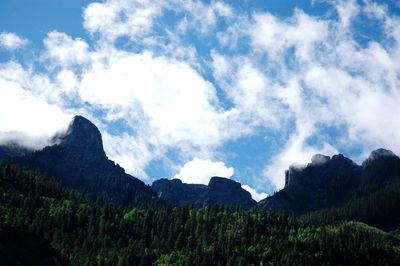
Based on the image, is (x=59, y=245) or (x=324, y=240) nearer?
(x=59, y=245)

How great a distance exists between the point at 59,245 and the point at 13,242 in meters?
76.1

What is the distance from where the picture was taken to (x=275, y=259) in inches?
7205

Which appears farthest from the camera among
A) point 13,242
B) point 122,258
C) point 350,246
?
point 350,246

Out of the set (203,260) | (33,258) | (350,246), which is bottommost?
(33,258)

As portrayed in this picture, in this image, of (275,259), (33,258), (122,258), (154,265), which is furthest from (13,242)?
(275,259)

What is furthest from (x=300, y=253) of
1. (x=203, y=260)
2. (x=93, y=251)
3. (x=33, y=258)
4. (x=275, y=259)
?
(x=33, y=258)

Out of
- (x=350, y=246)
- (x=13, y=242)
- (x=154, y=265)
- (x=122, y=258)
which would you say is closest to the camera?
(x=13, y=242)

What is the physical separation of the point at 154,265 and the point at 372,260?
9884 cm

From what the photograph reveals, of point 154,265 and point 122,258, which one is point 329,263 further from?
point 122,258

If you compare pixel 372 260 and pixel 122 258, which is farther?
pixel 372 260

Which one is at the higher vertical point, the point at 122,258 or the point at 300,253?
the point at 300,253

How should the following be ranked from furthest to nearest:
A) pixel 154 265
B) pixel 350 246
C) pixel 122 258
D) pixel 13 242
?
pixel 350 246
pixel 154 265
pixel 122 258
pixel 13 242

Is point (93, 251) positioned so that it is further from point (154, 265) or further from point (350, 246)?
point (350, 246)

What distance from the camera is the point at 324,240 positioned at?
196m
